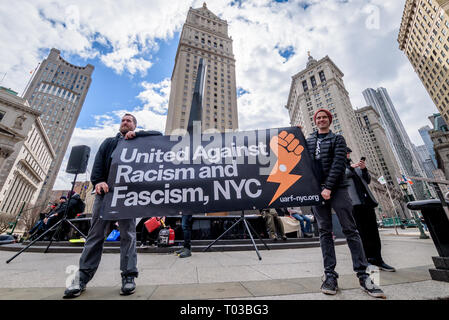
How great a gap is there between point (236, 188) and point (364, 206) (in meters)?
2.00

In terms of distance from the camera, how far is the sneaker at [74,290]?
1.58 m

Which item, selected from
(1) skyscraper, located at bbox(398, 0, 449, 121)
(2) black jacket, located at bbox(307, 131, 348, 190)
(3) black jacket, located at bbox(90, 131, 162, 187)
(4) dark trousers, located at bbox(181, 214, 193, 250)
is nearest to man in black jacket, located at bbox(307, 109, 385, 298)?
(2) black jacket, located at bbox(307, 131, 348, 190)

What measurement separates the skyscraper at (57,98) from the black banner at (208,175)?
96.9 meters

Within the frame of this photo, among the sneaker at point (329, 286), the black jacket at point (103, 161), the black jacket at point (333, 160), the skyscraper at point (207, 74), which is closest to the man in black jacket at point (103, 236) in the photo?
the black jacket at point (103, 161)

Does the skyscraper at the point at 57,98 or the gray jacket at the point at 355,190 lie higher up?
the skyscraper at the point at 57,98

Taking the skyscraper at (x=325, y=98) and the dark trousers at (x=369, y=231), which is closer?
the dark trousers at (x=369, y=231)

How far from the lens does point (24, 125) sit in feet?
140

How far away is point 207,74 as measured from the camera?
58.5 m

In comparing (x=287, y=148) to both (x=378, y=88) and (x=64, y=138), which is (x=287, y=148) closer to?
(x=64, y=138)

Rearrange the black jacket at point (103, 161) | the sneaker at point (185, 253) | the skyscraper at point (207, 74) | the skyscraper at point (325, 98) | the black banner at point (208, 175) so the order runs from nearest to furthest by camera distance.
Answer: the black jacket at point (103, 161), the black banner at point (208, 175), the sneaker at point (185, 253), the skyscraper at point (207, 74), the skyscraper at point (325, 98)

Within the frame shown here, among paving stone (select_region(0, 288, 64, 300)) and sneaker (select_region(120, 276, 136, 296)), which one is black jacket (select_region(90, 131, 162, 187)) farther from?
sneaker (select_region(120, 276, 136, 296))

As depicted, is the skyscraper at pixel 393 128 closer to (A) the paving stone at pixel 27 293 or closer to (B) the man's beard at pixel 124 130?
(B) the man's beard at pixel 124 130

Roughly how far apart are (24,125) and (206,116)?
42.1 meters
